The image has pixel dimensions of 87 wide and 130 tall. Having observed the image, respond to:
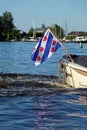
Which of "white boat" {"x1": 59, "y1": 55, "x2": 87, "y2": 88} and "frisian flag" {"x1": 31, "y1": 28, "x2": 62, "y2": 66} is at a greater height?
"frisian flag" {"x1": 31, "y1": 28, "x2": 62, "y2": 66}

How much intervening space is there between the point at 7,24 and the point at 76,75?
17513cm

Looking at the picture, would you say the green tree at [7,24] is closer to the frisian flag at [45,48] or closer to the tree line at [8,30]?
the tree line at [8,30]

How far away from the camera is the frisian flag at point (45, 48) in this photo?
2111 cm

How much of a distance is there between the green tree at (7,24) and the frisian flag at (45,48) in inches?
6559

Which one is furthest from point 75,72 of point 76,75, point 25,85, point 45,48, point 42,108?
point 42,108

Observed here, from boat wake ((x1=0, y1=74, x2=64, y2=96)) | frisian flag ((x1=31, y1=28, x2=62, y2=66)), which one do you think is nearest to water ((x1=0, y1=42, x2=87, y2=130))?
boat wake ((x1=0, y1=74, x2=64, y2=96))

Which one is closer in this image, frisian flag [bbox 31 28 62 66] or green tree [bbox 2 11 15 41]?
frisian flag [bbox 31 28 62 66]

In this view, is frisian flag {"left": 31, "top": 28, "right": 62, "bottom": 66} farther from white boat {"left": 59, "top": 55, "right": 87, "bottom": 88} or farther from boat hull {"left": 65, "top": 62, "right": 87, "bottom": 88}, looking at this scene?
boat hull {"left": 65, "top": 62, "right": 87, "bottom": 88}

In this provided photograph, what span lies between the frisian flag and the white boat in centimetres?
70

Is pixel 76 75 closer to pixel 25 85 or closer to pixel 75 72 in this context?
pixel 75 72

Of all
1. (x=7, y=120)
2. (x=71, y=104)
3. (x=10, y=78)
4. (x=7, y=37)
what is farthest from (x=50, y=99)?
(x=7, y=37)

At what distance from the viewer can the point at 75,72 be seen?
20.0 meters

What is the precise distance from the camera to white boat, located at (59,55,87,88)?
19.7 meters

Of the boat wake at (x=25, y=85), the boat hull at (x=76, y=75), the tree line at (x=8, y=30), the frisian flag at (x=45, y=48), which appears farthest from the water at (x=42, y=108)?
the tree line at (x=8, y=30)
